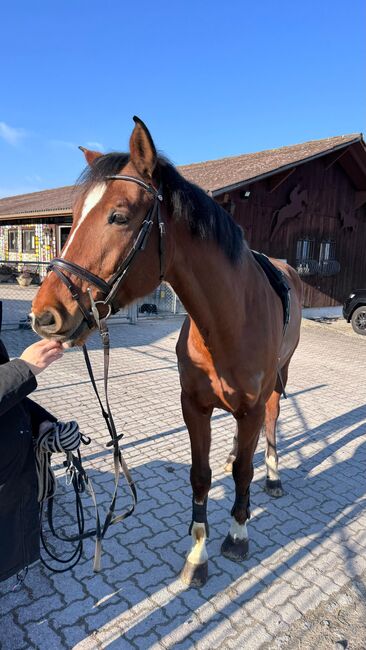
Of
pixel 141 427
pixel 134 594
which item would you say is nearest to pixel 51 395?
pixel 141 427

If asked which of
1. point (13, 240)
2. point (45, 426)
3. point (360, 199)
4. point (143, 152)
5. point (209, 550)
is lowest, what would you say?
point (209, 550)

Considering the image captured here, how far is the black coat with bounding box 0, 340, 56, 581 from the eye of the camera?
149 centimetres

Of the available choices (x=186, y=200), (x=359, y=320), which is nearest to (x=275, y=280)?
(x=186, y=200)

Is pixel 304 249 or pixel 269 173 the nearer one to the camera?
pixel 269 173

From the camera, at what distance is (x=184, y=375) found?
2.34 meters

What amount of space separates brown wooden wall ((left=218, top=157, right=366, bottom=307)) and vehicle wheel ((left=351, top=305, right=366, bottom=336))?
3082mm

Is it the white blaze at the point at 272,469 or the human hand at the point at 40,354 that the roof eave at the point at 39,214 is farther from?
the human hand at the point at 40,354

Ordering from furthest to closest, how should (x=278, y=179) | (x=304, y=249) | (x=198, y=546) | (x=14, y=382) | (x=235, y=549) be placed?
(x=304, y=249) → (x=278, y=179) → (x=235, y=549) → (x=198, y=546) → (x=14, y=382)

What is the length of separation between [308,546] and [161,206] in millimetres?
2484

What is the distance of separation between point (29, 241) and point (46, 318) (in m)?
19.4

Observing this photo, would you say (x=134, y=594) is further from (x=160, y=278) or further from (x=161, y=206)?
(x=161, y=206)

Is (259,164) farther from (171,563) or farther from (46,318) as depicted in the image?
(46,318)

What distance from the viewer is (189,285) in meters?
1.87

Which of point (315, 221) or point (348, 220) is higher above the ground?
point (348, 220)
